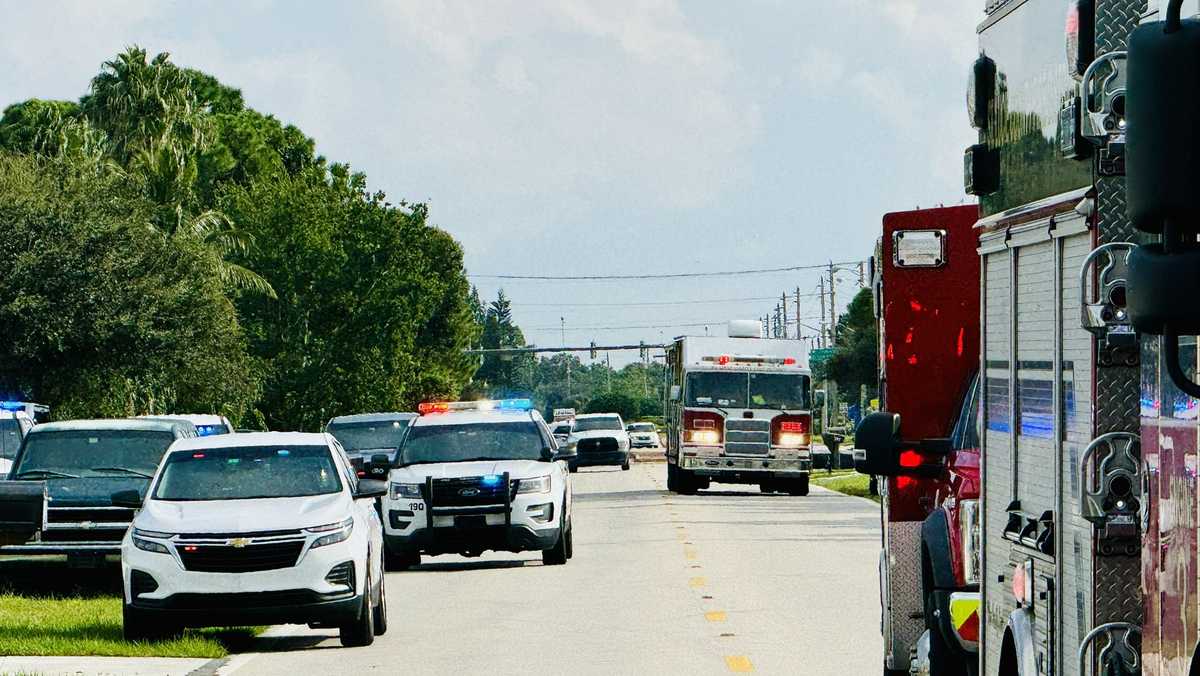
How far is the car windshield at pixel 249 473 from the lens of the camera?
51.1 ft

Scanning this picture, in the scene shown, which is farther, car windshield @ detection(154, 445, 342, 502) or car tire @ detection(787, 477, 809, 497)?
car tire @ detection(787, 477, 809, 497)

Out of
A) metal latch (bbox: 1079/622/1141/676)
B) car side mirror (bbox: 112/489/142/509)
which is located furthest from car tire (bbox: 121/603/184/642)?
metal latch (bbox: 1079/622/1141/676)

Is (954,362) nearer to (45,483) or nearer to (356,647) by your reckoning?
(356,647)

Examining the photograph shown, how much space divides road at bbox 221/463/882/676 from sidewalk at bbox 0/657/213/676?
416 mm

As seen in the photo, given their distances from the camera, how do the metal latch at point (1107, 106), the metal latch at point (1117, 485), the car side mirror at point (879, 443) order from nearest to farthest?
the metal latch at point (1107, 106) < the metal latch at point (1117, 485) < the car side mirror at point (879, 443)

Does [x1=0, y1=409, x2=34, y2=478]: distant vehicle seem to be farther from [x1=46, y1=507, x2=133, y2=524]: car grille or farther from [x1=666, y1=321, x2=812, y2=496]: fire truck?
[x1=666, y1=321, x2=812, y2=496]: fire truck

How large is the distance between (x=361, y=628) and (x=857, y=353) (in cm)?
7186

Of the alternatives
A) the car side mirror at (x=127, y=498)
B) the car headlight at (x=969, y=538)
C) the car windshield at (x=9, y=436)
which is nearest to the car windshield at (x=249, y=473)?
the car side mirror at (x=127, y=498)

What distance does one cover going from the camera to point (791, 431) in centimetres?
4203

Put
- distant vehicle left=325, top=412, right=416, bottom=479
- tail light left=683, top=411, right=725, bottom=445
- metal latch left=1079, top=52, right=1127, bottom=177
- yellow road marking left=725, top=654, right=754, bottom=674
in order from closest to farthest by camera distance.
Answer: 1. metal latch left=1079, top=52, right=1127, bottom=177
2. yellow road marking left=725, top=654, right=754, bottom=674
3. distant vehicle left=325, top=412, right=416, bottom=479
4. tail light left=683, top=411, right=725, bottom=445

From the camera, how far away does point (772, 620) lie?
1617cm

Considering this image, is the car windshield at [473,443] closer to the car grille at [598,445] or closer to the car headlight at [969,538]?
the car headlight at [969,538]

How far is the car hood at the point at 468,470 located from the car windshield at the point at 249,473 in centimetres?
622

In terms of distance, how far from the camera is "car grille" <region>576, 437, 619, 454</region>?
61.8 m
